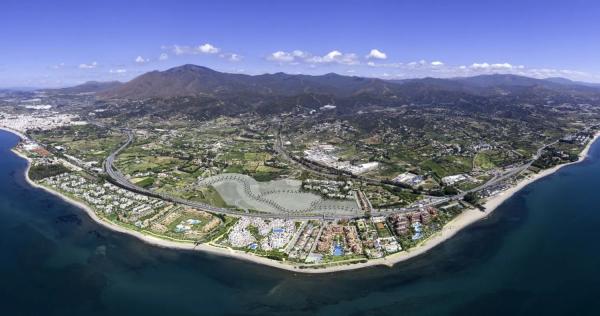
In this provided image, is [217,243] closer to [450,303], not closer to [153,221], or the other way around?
[153,221]

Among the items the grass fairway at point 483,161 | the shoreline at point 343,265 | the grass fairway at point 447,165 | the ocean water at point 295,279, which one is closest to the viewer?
the ocean water at point 295,279

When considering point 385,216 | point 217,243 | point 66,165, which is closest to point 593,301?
point 385,216

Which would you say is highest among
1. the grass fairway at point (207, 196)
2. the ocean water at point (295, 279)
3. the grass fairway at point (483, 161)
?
the grass fairway at point (207, 196)

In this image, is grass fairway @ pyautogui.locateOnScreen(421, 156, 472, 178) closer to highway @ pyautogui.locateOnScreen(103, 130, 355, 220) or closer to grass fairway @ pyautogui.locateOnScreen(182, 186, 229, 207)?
highway @ pyautogui.locateOnScreen(103, 130, 355, 220)

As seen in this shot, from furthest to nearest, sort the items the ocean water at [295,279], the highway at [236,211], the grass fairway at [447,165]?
the grass fairway at [447,165]
the highway at [236,211]
the ocean water at [295,279]

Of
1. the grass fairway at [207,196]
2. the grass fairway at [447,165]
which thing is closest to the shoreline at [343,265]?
the grass fairway at [207,196]

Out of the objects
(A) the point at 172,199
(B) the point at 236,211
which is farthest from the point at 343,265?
(A) the point at 172,199

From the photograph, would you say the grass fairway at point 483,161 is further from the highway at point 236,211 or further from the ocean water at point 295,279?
the ocean water at point 295,279

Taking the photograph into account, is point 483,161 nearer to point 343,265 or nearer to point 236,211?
point 343,265

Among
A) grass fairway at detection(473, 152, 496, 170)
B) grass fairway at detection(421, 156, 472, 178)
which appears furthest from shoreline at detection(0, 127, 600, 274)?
grass fairway at detection(473, 152, 496, 170)
